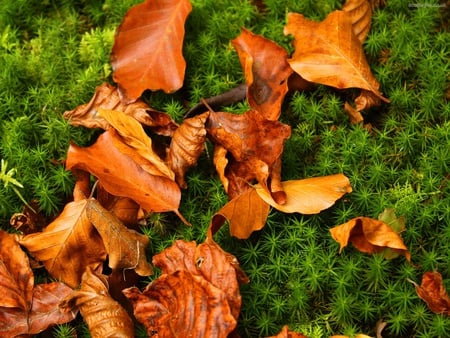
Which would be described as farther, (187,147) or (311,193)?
(187,147)

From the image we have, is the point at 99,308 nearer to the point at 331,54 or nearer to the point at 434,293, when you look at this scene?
the point at 434,293

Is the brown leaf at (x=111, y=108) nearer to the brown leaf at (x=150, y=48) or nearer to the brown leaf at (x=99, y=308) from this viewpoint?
the brown leaf at (x=150, y=48)

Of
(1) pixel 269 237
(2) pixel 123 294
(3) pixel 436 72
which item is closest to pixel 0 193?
(2) pixel 123 294

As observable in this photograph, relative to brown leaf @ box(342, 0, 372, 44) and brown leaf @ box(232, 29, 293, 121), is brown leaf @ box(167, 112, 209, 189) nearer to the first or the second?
brown leaf @ box(232, 29, 293, 121)

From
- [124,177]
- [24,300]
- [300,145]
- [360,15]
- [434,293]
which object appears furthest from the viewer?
[360,15]

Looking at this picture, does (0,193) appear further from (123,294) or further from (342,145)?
(342,145)

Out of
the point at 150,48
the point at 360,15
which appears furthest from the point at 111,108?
the point at 360,15

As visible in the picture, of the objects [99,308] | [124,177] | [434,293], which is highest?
[124,177]

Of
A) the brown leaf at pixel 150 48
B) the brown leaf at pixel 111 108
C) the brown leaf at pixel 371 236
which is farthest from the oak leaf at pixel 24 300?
the brown leaf at pixel 371 236
